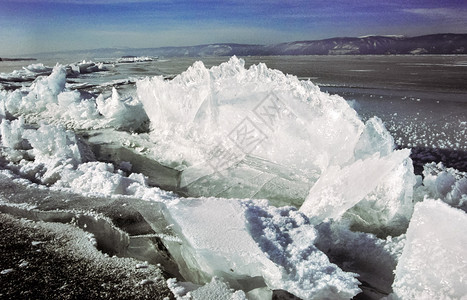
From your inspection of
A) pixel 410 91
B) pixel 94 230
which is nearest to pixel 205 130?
pixel 94 230

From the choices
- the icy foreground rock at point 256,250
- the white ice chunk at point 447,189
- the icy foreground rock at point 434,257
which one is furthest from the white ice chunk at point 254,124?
the icy foreground rock at point 434,257

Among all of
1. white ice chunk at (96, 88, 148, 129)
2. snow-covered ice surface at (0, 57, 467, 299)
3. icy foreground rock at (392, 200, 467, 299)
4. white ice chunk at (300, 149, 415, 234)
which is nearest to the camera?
icy foreground rock at (392, 200, 467, 299)

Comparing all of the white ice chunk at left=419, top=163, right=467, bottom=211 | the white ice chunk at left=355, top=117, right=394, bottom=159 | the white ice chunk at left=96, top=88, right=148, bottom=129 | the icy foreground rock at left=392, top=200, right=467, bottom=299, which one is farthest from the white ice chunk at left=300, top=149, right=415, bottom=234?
the white ice chunk at left=96, top=88, right=148, bottom=129

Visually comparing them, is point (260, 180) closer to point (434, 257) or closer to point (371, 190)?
point (371, 190)

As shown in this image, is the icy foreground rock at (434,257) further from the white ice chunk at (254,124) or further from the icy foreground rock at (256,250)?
the white ice chunk at (254,124)

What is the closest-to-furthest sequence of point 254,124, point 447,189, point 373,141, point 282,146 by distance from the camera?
1. point 447,189
2. point 373,141
3. point 282,146
4. point 254,124

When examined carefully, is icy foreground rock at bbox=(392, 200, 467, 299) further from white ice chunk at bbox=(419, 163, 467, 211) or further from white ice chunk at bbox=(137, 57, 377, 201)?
white ice chunk at bbox=(137, 57, 377, 201)

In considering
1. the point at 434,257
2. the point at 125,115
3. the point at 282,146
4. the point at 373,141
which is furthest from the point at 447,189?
the point at 125,115
